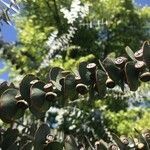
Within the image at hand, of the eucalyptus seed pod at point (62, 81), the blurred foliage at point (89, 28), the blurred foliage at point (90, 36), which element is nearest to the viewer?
the eucalyptus seed pod at point (62, 81)

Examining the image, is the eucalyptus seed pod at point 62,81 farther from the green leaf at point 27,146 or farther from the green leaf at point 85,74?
the green leaf at point 27,146

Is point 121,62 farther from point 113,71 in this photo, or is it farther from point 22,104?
point 22,104

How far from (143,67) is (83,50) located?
10.8m

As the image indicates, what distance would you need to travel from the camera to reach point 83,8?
950cm

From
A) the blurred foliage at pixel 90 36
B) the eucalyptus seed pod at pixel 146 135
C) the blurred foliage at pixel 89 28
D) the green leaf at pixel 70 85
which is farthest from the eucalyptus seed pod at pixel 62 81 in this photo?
the blurred foliage at pixel 89 28

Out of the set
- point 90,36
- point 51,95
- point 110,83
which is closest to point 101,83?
point 110,83

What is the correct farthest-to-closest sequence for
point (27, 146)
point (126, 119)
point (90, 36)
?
point (90, 36)
point (126, 119)
point (27, 146)

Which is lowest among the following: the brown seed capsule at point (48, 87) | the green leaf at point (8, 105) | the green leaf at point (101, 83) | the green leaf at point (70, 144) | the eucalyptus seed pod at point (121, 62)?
the green leaf at point (70, 144)

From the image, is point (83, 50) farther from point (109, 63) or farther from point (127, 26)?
point (109, 63)

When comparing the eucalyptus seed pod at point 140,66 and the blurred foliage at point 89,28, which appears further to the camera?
the blurred foliage at point 89,28

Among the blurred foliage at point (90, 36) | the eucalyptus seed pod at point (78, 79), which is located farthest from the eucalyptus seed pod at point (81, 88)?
the blurred foliage at point (90, 36)

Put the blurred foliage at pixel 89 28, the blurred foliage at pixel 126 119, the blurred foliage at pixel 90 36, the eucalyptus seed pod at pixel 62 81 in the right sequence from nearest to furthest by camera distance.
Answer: the eucalyptus seed pod at pixel 62 81, the blurred foliage at pixel 126 119, the blurred foliage at pixel 90 36, the blurred foliage at pixel 89 28

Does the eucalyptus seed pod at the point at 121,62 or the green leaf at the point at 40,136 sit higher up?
the eucalyptus seed pod at the point at 121,62

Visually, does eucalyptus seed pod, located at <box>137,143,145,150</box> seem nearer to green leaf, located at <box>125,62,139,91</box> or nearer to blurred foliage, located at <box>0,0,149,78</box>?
green leaf, located at <box>125,62,139,91</box>
